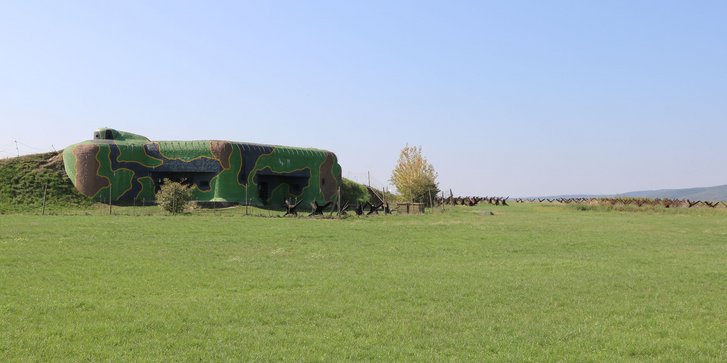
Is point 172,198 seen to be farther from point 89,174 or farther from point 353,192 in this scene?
point 353,192

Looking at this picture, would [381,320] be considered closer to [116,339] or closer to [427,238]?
[116,339]

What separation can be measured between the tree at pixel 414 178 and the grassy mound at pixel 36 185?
38.5 m

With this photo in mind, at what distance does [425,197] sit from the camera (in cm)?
7581

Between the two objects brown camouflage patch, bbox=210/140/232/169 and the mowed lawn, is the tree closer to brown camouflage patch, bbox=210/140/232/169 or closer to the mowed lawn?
brown camouflage patch, bbox=210/140/232/169

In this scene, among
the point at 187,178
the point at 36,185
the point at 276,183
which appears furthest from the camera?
the point at 276,183

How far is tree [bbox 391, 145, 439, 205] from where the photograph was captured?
76750 millimetres

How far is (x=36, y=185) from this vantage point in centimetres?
5325

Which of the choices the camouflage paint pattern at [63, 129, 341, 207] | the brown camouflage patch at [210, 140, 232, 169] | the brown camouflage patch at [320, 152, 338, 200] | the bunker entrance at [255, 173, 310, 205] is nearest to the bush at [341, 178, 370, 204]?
the brown camouflage patch at [320, 152, 338, 200]

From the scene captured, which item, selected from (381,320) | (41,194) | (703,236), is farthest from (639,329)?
(41,194)

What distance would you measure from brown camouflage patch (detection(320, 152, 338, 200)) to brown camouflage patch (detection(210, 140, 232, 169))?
11.8m

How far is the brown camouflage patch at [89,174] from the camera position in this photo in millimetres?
53750

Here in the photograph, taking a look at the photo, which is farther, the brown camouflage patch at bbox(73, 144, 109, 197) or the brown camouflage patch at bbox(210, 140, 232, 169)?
the brown camouflage patch at bbox(210, 140, 232, 169)

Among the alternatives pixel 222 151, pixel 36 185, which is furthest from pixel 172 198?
pixel 36 185

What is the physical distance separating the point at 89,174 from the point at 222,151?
11.6 meters
